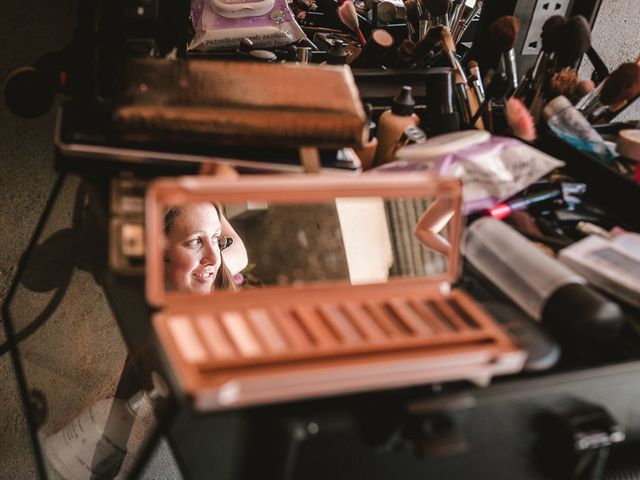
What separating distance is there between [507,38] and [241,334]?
70 centimetres

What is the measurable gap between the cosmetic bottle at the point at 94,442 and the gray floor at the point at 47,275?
0.89 feet

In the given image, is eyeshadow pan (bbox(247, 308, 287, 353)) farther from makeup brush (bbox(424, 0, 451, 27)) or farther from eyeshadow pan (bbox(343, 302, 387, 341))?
makeup brush (bbox(424, 0, 451, 27))

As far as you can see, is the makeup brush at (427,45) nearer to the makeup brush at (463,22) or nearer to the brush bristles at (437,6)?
the brush bristles at (437,6)

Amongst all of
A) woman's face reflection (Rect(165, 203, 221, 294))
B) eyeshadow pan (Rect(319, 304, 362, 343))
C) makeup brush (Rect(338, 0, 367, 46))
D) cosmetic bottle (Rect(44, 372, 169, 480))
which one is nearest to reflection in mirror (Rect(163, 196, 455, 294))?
woman's face reflection (Rect(165, 203, 221, 294))

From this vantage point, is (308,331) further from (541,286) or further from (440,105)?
(440,105)

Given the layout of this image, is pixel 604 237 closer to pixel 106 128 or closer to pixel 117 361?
pixel 106 128

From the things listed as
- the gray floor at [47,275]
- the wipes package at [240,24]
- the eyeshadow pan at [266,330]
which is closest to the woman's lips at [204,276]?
the gray floor at [47,275]

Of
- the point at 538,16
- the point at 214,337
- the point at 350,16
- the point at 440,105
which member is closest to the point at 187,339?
the point at 214,337

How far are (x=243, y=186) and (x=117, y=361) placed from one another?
1.15m

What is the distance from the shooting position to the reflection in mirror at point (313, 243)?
2.47ft

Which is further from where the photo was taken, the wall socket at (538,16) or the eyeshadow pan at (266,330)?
the wall socket at (538,16)

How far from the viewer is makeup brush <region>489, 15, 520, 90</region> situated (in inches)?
37.3

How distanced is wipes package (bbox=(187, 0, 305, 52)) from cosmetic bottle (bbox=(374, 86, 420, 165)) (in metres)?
0.39

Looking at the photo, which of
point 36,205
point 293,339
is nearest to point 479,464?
point 293,339
